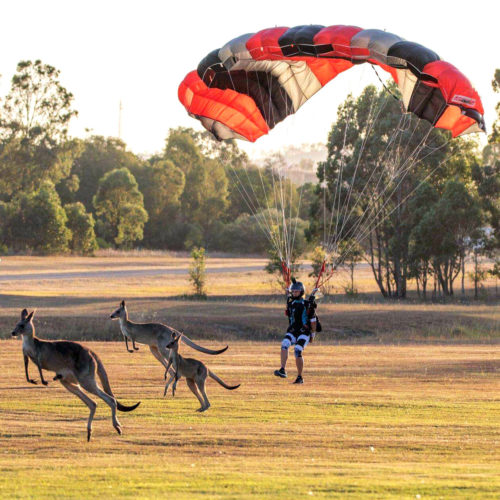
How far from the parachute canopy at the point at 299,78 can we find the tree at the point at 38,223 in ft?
241

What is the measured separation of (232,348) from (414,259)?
32.3 meters

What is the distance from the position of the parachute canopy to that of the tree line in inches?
258

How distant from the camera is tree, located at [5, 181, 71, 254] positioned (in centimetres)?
9975

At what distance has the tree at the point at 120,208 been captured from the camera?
114 meters

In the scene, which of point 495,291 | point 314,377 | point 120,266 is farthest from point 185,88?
point 120,266

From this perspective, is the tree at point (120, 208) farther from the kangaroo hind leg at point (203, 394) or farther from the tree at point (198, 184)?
the kangaroo hind leg at point (203, 394)

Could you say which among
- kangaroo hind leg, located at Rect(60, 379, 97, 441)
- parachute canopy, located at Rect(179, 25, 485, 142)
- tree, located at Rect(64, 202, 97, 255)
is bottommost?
kangaroo hind leg, located at Rect(60, 379, 97, 441)

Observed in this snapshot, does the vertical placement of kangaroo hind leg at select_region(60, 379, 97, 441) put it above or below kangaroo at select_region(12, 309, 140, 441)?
below

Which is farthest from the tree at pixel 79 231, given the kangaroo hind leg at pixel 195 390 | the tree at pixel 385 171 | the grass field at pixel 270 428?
the kangaroo hind leg at pixel 195 390

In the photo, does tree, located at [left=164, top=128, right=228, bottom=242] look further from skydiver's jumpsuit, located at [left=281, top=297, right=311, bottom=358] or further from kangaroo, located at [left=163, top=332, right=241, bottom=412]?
kangaroo, located at [left=163, top=332, right=241, bottom=412]

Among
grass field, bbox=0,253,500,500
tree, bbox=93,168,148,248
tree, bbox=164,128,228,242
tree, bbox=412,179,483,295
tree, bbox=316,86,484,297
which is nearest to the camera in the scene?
grass field, bbox=0,253,500,500

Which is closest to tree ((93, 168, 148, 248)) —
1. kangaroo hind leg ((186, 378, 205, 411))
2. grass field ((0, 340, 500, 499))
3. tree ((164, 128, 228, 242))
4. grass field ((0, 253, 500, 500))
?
tree ((164, 128, 228, 242))

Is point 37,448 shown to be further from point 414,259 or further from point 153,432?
point 414,259

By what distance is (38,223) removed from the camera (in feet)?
331
